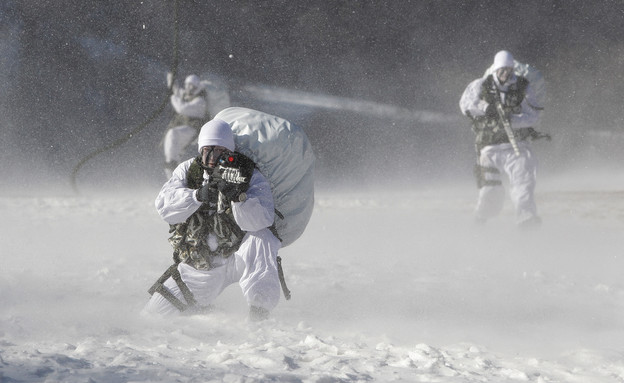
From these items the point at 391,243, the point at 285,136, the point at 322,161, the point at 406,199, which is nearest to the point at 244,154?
the point at 285,136

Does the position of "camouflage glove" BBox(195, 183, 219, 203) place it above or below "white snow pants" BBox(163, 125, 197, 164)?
below

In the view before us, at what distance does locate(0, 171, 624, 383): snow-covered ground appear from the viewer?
9.84ft

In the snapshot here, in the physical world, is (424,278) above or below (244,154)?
below

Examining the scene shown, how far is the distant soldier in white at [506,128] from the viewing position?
7.11 m

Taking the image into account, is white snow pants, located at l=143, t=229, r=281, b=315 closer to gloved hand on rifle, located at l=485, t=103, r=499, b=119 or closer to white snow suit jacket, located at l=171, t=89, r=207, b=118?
Answer: gloved hand on rifle, located at l=485, t=103, r=499, b=119

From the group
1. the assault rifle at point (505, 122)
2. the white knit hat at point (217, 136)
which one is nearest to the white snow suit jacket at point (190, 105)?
the assault rifle at point (505, 122)

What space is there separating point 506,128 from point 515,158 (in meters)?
0.35

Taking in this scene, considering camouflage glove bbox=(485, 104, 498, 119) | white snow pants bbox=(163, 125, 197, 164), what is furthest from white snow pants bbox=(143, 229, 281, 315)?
white snow pants bbox=(163, 125, 197, 164)

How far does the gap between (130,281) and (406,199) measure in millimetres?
7266

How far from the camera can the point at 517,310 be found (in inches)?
181

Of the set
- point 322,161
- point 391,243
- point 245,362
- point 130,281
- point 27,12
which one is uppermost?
point 27,12

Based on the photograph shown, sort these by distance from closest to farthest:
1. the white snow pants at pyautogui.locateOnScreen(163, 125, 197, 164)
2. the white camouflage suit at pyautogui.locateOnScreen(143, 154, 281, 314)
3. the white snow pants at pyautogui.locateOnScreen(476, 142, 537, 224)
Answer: the white camouflage suit at pyautogui.locateOnScreen(143, 154, 281, 314) → the white snow pants at pyautogui.locateOnScreen(476, 142, 537, 224) → the white snow pants at pyautogui.locateOnScreen(163, 125, 197, 164)

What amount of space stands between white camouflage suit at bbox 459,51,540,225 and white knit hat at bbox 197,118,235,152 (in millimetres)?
3978

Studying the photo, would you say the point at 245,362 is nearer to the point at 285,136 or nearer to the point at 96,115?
the point at 285,136
